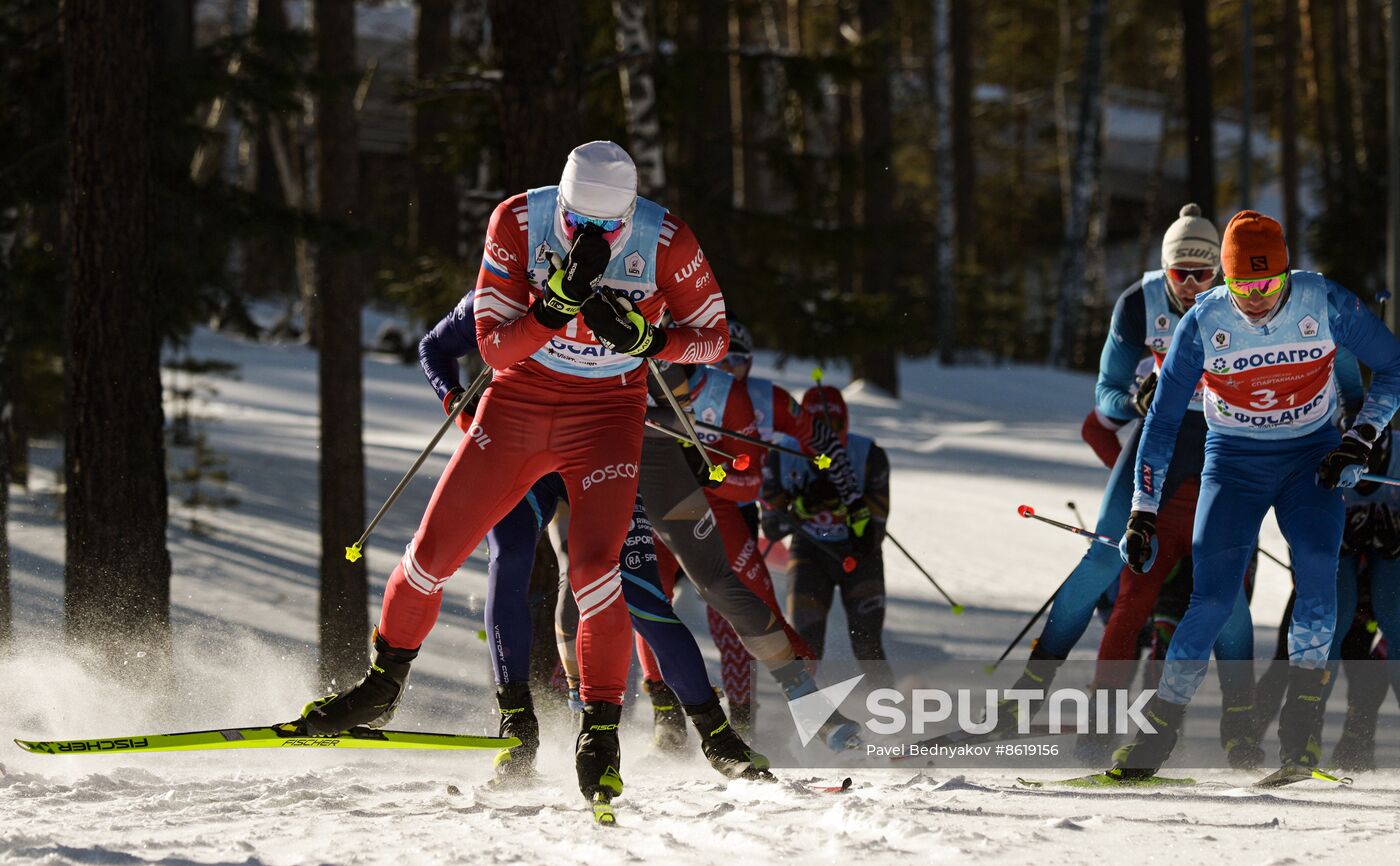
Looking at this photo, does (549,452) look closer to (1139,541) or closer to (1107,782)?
(1139,541)

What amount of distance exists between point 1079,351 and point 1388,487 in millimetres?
24694

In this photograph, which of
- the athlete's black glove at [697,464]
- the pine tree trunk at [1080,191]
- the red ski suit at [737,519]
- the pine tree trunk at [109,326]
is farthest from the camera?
the pine tree trunk at [1080,191]

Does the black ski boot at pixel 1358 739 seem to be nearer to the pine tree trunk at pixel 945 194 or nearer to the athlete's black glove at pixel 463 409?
the athlete's black glove at pixel 463 409

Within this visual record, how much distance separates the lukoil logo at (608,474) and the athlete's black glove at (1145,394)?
237 cm

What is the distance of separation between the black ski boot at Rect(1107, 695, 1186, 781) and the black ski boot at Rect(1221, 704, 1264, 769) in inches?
17.5

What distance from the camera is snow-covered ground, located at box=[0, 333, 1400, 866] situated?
4207 millimetres

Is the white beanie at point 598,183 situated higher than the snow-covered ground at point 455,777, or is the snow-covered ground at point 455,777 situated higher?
the white beanie at point 598,183

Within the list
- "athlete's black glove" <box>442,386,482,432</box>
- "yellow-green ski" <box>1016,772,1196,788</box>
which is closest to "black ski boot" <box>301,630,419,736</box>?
"athlete's black glove" <box>442,386,482,432</box>

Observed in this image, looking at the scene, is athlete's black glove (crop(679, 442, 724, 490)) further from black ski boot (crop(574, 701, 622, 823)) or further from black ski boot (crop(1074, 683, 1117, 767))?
black ski boot (crop(1074, 683, 1117, 767))

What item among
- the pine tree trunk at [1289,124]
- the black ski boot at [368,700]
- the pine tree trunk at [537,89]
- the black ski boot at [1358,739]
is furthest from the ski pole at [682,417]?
the pine tree trunk at [1289,124]

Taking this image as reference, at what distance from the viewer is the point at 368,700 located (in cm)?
500

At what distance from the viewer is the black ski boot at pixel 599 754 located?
4.79 m

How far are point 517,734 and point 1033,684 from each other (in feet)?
7.37

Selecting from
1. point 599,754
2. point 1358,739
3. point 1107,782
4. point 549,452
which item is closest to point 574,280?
point 549,452
